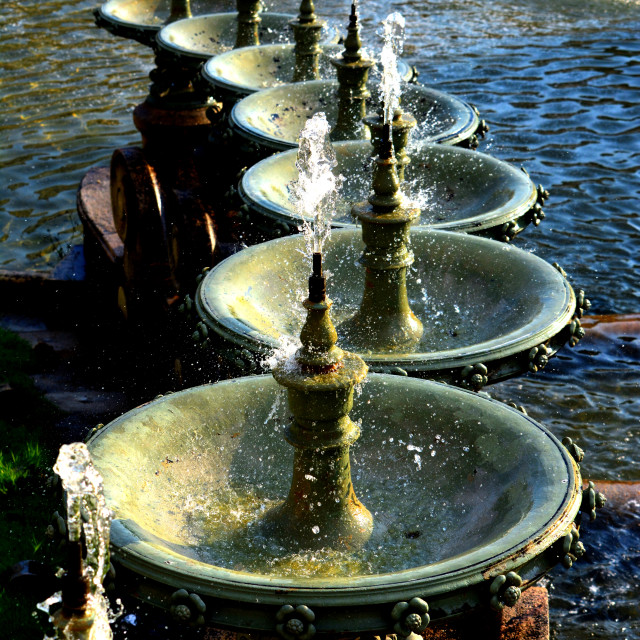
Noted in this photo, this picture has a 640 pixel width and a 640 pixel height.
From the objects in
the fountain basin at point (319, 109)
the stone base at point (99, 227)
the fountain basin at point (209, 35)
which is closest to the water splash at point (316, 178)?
the fountain basin at point (319, 109)

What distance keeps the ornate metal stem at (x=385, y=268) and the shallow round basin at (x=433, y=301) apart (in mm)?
77

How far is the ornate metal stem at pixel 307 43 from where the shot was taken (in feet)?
25.4

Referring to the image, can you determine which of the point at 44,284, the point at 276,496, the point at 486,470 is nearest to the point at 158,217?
the point at 44,284

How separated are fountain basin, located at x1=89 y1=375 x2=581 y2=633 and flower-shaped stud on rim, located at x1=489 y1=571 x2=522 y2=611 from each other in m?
0.02

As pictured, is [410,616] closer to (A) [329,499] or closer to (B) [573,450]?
(A) [329,499]

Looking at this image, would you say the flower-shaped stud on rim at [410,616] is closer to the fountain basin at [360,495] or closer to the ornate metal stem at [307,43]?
the fountain basin at [360,495]

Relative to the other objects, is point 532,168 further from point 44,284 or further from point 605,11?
point 605,11

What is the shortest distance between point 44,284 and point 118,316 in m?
0.83

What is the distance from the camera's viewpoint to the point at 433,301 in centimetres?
468

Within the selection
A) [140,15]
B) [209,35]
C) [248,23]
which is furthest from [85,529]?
[140,15]

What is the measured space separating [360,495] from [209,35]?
6589mm

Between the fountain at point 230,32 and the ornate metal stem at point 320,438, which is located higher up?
the ornate metal stem at point 320,438

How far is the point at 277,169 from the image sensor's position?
5.46 metres

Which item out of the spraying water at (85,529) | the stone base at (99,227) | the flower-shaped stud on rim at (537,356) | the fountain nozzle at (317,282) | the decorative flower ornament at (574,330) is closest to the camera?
the spraying water at (85,529)
